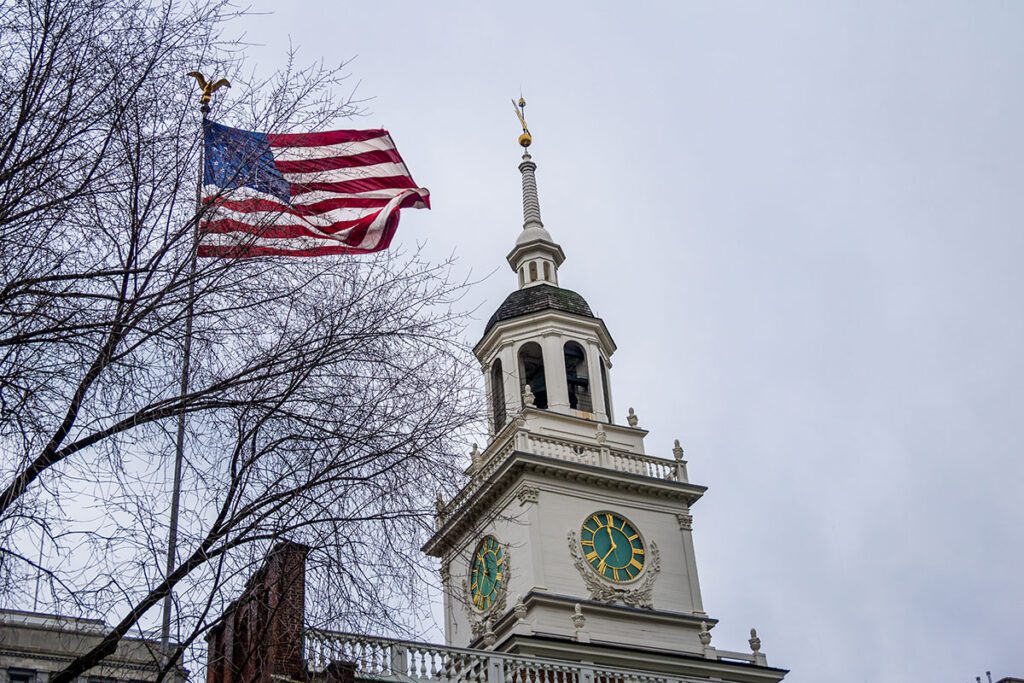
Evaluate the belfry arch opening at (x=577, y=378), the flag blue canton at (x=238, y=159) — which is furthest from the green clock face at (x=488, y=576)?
the flag blue canton at (x=238, y=159)

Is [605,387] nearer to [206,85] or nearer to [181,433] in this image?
[206,85]

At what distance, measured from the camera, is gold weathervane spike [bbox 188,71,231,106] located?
14.4 m

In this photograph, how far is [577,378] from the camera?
4222cm

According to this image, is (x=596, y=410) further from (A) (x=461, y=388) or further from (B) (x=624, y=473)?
(A) (x=461, y=388)

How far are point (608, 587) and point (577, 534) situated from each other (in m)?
1.73

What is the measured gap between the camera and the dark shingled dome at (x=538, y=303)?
42938mm

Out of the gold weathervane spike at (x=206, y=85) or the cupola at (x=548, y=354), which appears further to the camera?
the cupola at (x=548, y=354)

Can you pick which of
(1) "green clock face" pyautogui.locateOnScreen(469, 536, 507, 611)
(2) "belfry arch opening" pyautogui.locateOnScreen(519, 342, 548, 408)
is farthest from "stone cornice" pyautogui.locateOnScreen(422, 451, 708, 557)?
(2) "belfry arch opening" pyautogui.locateOnScreen(519, 342, 548, 408)

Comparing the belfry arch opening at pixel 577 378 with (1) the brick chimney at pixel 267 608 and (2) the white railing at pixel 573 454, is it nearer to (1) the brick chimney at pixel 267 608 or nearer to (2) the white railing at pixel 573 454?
(2) the white railing at pixel 573 454

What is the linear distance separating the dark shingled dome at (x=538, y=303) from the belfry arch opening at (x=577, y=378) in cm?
135

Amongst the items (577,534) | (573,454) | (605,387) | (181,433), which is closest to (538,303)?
(605,387)

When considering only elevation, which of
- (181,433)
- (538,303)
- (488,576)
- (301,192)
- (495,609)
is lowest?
(181,433)

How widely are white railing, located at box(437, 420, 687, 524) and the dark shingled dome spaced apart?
5.32m

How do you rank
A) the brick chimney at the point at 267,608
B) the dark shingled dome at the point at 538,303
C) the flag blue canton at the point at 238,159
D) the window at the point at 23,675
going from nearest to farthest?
the brick chimney at the point at 267,608, the flag blue canton at the point at 238,159, the window at the point at 23,675, the dark shingled dome at the point at 538,303
